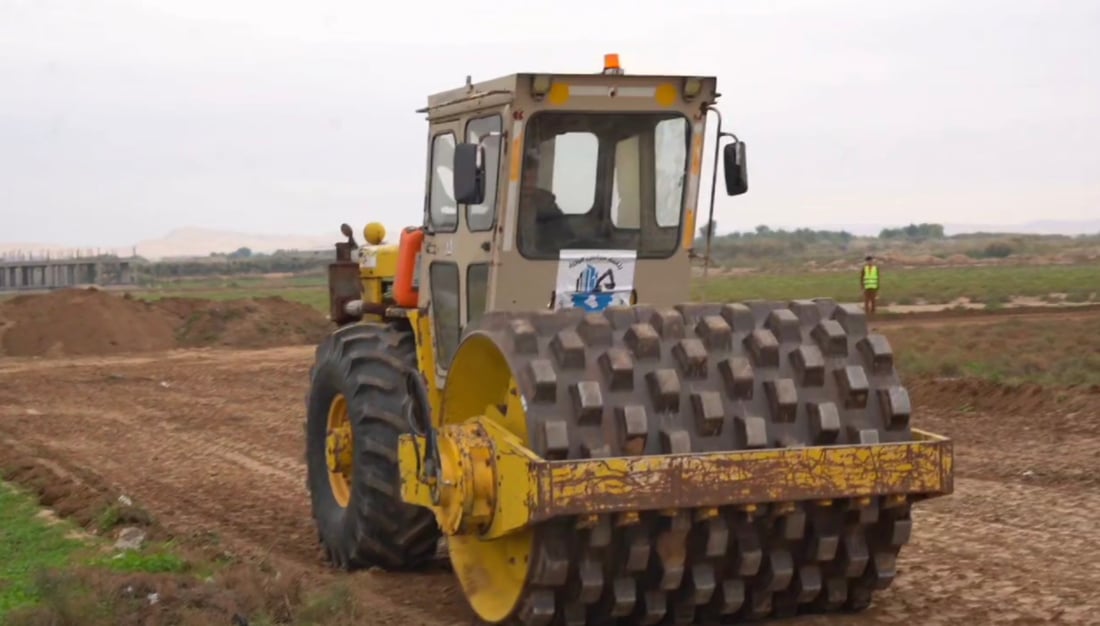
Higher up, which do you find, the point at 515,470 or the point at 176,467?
the point at 515,470

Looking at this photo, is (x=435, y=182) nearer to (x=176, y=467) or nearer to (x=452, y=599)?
(x=452, y=599)

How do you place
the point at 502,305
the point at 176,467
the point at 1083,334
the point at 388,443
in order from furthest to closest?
the point at 1083,334 → the point at 176,467 → the point at 388,443 → the point at 502,305

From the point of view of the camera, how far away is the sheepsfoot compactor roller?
682 centimetres

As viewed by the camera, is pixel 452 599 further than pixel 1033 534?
No

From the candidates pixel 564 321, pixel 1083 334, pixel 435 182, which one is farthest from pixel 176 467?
pixel 1083 334

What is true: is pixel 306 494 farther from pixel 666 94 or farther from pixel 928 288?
pixel 928 288

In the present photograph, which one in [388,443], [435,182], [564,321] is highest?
[435,182]

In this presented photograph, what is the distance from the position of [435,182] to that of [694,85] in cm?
176

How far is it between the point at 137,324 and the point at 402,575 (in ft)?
86.6

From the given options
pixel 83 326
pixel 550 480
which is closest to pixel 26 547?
pixel 550 480

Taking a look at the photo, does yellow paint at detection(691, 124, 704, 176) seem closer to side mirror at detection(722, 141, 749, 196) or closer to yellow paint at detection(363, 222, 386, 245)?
side mirror at detection(722, 141, 749, 196)

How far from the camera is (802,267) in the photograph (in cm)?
9888

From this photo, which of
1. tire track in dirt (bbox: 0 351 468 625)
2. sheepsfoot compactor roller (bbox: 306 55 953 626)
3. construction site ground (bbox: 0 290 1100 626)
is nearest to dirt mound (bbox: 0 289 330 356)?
tire track in dirt (bbox: 0 351 468 625)

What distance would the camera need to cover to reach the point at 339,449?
9.87 m
